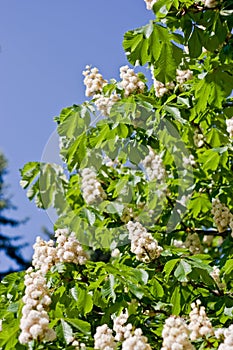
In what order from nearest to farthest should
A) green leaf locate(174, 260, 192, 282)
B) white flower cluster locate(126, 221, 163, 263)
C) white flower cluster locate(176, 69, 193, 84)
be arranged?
green leaf locate(174, 260, 192, 282)
white flower cluster locate(126, 221, 163, 263)
white flower cluster locate(176, 69, 193, 84)

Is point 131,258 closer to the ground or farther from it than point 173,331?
farther from it

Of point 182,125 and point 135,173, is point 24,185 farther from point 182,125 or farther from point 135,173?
point 182,125

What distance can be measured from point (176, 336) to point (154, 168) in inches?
82.9

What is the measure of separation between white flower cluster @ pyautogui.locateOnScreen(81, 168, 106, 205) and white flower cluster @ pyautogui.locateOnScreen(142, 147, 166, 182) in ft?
1.57

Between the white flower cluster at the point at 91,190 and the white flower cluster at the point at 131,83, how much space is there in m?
0.57

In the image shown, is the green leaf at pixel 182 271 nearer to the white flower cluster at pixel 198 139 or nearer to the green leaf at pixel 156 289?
the green leaf at pixel 156 289

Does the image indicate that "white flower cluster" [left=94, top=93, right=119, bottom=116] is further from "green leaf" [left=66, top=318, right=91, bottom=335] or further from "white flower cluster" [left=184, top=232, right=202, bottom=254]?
"green leaf" [left=66, top=318, right=91, bottom=335]

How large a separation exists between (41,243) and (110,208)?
690 millimetres

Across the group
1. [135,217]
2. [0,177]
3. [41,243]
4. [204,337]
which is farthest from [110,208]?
[0,177]

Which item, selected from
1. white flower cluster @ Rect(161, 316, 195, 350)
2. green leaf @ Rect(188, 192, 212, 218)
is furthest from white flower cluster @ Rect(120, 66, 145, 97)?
white flower cluster @ Rect(161, 316, 195, 350)

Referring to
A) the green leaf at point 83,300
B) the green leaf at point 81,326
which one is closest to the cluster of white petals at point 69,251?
the green leaf at point 83,300

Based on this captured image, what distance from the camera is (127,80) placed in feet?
12.1

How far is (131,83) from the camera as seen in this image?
12.0ft

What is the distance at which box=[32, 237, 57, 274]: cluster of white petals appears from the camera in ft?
9.21
